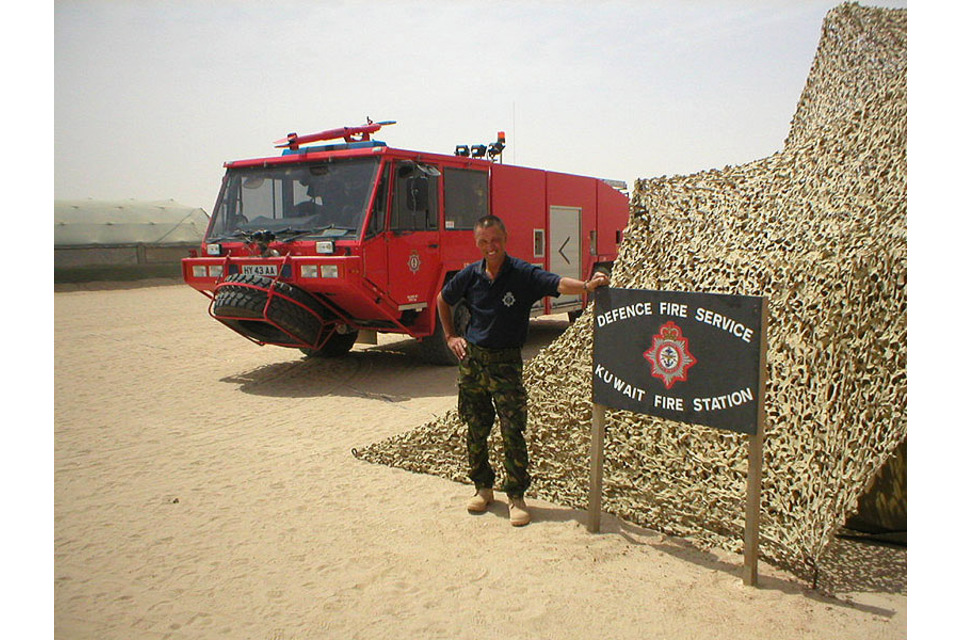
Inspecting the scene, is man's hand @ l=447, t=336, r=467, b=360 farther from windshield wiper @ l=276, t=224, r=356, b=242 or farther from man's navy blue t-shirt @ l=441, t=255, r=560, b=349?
windshield wiper @ l=276, t=224, r=356, b=242

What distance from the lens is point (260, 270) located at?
751cm

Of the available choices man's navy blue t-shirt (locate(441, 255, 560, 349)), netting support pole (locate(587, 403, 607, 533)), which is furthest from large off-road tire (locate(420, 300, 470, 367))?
netting support pole (locate(587, 403, 607, 533))

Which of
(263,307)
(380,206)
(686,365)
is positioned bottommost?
(686,365)

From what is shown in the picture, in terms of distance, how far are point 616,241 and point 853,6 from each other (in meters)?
6.66

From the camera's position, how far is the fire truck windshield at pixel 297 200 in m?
7.44

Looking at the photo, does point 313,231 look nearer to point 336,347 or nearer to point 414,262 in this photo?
point 414,262

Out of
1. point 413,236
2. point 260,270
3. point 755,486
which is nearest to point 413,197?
point 413,236

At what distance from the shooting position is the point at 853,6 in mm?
5402

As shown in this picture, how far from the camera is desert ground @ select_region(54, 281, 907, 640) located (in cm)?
294

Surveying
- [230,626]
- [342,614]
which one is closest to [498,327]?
[342,614]

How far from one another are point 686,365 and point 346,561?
1.90 metres

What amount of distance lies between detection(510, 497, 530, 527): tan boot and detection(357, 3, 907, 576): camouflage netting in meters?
0.35

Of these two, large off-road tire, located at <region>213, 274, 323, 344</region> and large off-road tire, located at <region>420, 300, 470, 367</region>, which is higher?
large off-road tire, located at <region>213, 274, 323, 344</region>

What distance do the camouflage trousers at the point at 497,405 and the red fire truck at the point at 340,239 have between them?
133 inches
